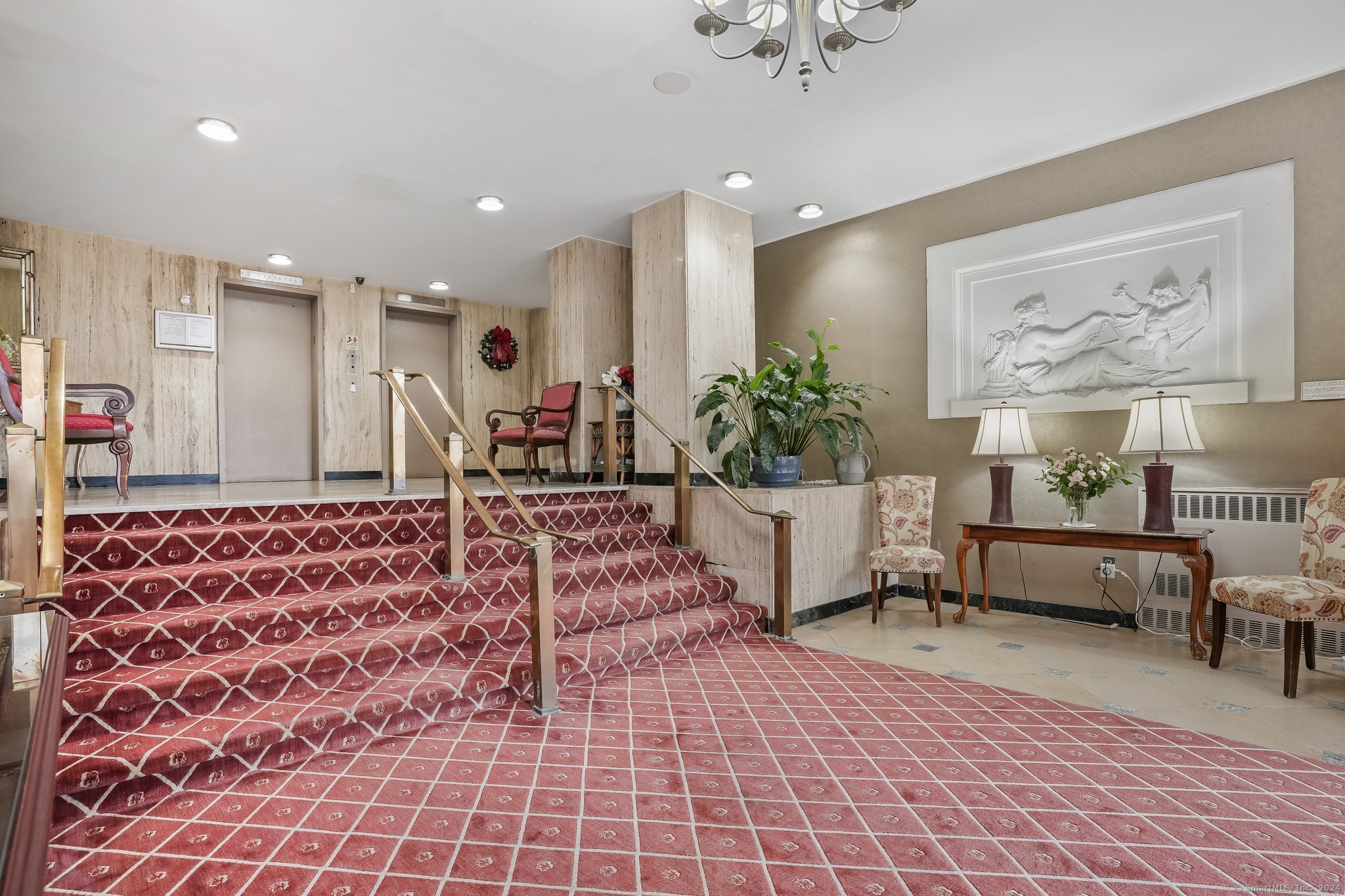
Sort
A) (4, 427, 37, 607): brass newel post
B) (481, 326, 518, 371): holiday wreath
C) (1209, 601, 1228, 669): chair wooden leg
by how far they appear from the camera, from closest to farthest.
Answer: (4, 427, 37, 607): brass newel post → (1209, 601, 1228, 669): chair wooden leg → (481, 326, 518, 371): holiday wreath

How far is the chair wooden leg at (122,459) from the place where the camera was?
4344 millimetres

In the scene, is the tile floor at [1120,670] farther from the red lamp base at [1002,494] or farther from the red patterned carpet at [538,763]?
the red lamp base at [1002,494]

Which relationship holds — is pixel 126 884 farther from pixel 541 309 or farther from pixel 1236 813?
pixel 541 309

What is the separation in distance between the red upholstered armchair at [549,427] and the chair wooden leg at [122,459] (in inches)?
109

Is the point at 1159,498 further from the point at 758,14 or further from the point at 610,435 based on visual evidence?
the point at 610,435

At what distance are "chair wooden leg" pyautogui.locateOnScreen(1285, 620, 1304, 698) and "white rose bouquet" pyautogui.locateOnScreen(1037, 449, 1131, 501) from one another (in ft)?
3.93

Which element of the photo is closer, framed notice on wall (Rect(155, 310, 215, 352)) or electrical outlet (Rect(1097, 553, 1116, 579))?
electrical outlet (Rect(1097, 553, 1116, 579))

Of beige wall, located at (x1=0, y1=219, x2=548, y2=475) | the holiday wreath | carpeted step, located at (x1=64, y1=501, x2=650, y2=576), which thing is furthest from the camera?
the holiday wreath

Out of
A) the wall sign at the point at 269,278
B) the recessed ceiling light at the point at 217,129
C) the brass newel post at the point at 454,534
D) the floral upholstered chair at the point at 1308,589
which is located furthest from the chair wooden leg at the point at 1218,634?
the wall sign at the point at 269,278

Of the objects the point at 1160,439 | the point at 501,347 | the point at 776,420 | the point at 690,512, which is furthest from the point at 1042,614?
the point at 501,347

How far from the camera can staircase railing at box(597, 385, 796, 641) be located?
4176 mm

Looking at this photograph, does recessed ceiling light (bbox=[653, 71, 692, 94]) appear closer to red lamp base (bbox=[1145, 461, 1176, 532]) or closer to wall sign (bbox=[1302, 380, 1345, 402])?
red lamp base (bbox=[1145, 461, 1176, 532])

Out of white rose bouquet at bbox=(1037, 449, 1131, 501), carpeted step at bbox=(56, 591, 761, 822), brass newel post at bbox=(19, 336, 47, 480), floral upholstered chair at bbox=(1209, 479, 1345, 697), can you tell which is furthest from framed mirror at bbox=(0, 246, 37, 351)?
floral upholstered chair at bbox=(1209, 479, 1345, 697)

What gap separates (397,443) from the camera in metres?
4.62
